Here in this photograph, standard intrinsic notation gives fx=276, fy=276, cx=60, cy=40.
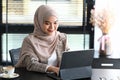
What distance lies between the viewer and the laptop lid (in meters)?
1.90

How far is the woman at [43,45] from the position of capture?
7.46ft

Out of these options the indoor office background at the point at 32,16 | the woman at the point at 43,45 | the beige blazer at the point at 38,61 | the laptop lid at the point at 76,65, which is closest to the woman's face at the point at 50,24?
the woman at the point at 43,45

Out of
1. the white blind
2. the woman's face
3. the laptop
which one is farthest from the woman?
the white blind

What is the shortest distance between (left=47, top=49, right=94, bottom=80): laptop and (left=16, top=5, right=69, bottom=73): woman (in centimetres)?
24

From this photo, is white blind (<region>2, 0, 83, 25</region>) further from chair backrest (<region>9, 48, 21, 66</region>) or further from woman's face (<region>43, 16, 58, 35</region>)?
woman's face (<region>43, 16, 58, 35</region>)

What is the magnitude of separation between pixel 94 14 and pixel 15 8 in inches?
46.8

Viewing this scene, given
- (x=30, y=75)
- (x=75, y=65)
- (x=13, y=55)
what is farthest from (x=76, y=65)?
(x=13, y=55)

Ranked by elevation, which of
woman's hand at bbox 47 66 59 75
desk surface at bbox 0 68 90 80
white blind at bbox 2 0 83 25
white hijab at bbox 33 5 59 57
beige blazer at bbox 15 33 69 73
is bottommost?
desk surface at bbox 0 68 90 80

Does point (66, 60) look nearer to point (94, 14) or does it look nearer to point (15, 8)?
point (94, 14)

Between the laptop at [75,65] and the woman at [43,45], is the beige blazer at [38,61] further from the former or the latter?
the laptop at [75,65]

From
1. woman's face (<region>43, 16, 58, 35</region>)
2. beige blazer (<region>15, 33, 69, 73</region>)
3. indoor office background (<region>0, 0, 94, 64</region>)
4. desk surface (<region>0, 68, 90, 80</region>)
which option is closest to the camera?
desk surface (<region>0, 68, 90, 80</region>)

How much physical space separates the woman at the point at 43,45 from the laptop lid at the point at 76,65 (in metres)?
0.26

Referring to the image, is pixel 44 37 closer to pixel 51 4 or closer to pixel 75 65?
pixel 75 65

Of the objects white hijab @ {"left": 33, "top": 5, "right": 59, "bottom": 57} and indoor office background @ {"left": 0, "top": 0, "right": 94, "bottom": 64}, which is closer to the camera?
white hijab @ {"left": 33, "top": 5, "right": 59, "bottom": 57}
